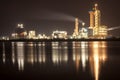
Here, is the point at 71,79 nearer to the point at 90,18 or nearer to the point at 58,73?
the point at 58,73

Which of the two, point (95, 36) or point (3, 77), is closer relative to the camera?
point (3, 77)

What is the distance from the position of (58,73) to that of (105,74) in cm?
247

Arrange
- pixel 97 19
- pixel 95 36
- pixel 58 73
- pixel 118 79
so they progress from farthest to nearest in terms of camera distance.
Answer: pixel 97 19, pixel 95 36, pixel 58 73, pixel 118 79

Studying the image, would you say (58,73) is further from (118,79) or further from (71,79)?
(118,79)

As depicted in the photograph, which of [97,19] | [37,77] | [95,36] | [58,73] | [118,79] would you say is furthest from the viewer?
[97,19]

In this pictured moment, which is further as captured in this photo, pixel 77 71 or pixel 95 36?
pixel 95 36

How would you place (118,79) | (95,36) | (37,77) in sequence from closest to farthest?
(118,79) → (37,77) → (95,36)

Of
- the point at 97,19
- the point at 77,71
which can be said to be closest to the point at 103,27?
the point at 97,19

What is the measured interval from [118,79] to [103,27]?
146248 millimetres

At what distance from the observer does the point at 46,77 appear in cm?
1608

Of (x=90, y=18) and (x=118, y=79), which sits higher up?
(x=90, y=18)

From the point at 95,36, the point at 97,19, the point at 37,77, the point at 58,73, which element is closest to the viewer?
the point at 37,77

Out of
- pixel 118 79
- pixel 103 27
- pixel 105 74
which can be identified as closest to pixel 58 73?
pixel 105 74

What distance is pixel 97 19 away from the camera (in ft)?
538
